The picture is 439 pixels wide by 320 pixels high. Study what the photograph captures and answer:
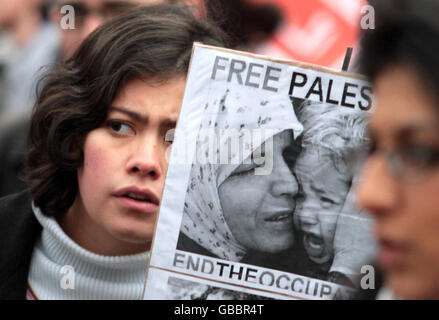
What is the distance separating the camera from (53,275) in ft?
9.00

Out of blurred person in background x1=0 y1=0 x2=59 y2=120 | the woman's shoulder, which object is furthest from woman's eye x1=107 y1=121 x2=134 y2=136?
blurred person in background x1=0 y1=0 x2=59 y2=120

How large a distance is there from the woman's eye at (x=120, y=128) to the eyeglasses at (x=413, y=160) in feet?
4.53

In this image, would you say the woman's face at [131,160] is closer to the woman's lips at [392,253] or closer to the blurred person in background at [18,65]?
the blurred person in background at [18,65]

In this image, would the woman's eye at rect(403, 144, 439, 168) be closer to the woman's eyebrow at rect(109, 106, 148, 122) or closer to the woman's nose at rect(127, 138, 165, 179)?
the woman's nose at rect(127, 138, 165, 179)

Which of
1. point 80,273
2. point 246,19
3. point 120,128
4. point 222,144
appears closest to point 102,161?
point 120,128

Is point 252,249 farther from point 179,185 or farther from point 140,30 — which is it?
point 140,30

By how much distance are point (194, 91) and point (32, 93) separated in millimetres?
1660

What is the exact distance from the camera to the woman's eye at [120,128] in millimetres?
2537

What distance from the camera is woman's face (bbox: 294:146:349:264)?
6.44 ft

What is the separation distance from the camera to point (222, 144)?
2.00 meters

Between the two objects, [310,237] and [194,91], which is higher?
[194,91]

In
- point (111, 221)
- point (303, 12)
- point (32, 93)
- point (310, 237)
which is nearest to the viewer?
Result: point (310, 237)

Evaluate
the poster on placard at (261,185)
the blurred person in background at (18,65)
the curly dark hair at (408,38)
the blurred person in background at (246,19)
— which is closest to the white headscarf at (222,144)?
the poster on placard at (261,185)

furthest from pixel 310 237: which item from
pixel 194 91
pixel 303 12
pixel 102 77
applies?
pixel 303 12
